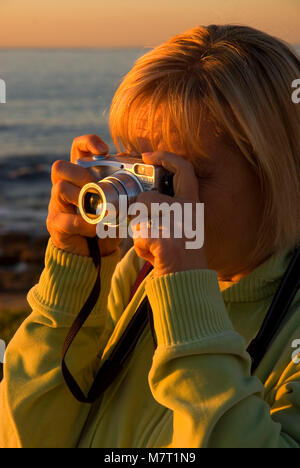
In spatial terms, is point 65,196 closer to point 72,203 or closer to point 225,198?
point 72,203

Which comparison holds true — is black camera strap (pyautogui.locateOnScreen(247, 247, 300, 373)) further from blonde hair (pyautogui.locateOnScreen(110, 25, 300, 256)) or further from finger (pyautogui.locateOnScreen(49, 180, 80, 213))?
finger (pyautogui.locateOnScreen(49, 180, 80, 213))

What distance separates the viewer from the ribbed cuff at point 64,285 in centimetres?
136

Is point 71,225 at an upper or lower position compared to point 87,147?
lower

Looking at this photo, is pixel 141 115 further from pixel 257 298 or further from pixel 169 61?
pixel 257 298

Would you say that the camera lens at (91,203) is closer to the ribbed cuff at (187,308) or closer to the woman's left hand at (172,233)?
the woman's left hand at (172,233)

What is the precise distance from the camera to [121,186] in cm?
118

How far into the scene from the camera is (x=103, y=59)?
13039 millimetres

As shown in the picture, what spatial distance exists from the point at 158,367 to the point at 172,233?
24 centimetres

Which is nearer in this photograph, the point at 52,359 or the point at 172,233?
the point at 172,233

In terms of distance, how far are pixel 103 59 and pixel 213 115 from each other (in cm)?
1239

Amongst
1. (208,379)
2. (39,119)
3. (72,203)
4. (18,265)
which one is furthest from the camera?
(39,119)

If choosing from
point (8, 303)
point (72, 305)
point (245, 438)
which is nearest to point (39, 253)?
point (8, 303)

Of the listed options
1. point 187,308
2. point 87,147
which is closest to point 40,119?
point 87,147

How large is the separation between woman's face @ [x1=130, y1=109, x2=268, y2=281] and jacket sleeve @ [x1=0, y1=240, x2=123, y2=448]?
1.01 ft
